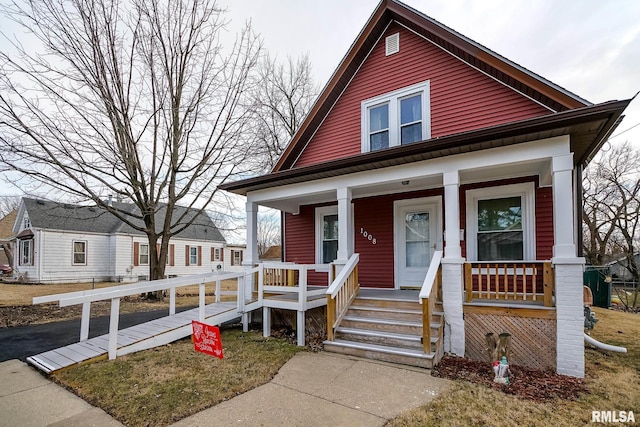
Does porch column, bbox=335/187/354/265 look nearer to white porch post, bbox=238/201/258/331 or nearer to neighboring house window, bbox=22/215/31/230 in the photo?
white porch post, bbox=238/201/258/331

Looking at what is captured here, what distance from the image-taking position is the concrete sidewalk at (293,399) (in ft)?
10.9

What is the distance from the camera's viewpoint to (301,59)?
19.8 m

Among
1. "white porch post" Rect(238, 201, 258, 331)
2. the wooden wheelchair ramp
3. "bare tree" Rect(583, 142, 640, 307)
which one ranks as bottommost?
the wooden wheelchair ramp

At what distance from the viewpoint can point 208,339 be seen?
4.20 m

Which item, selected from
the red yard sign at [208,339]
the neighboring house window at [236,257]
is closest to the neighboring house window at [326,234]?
the red yard sign at [208,339]

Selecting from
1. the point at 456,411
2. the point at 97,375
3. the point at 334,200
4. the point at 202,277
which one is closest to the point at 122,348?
the point at 97,375

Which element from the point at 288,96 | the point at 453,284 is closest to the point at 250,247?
the point at 453,284

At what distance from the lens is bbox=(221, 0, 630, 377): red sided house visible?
16.1 ft

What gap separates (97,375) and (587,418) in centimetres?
588

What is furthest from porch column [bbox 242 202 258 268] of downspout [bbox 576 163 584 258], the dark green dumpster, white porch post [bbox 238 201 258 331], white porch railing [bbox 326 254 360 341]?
the dark green dumpster

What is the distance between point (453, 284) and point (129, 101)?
1137 centimetres

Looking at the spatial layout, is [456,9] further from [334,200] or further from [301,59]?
[301,59]

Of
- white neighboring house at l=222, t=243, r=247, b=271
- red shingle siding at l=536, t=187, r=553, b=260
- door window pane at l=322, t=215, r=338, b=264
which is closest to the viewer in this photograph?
red shingle siding at l=536, t=187, r=553, b=260

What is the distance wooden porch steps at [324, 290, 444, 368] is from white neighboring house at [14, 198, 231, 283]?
12.6 m
